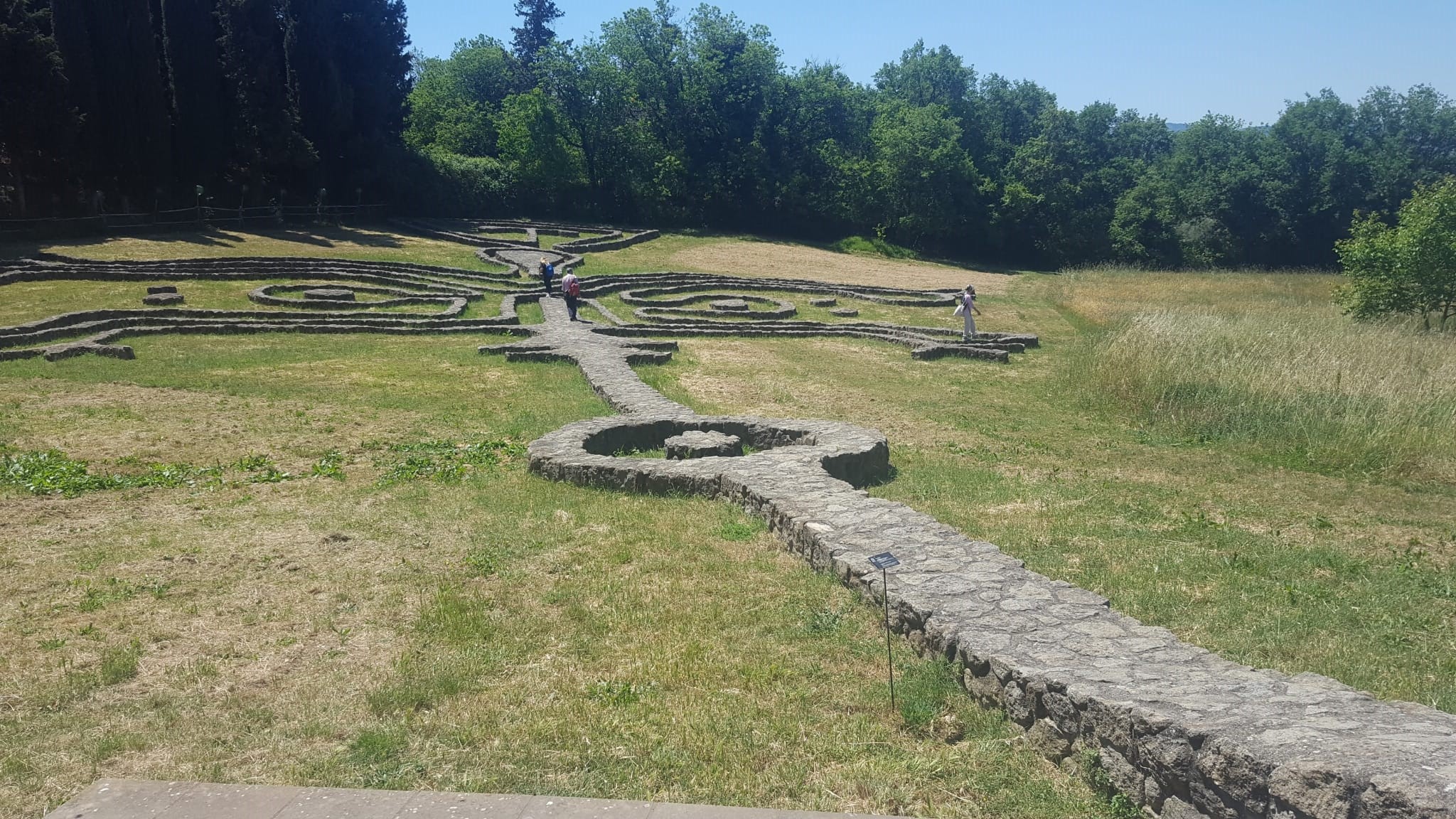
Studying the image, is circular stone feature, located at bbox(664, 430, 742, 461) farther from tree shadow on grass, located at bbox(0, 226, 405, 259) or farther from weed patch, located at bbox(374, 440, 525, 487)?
tree shadow on grass, located at bbox(0, 226, 405, 259)

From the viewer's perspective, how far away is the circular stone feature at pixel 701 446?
11.7 meters

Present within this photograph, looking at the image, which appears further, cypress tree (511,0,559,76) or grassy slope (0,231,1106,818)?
cypress tree (511,0,559,76)

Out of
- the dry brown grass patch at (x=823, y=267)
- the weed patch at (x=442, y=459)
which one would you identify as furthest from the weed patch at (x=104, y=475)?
the dry brown grass patch at (x=823, y=267)

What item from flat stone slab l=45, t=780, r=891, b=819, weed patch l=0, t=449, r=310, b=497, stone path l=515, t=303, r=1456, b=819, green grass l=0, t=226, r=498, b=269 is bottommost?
weed patch l=0, t=449, r=310, b=497

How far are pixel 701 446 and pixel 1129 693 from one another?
7.06 meters

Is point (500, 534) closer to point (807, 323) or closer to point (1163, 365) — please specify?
point (1163, 365)

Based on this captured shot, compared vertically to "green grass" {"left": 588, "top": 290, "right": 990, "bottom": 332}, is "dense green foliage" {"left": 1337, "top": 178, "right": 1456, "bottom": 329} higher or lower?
higher

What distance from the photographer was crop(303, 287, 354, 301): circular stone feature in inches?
1021

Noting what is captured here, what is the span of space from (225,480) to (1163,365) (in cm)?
1374

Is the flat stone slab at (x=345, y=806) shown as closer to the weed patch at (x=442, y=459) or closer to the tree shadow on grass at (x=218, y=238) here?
the weed patch at (x=442, y=459)

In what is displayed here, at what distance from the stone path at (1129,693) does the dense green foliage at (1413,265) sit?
69.7 feet

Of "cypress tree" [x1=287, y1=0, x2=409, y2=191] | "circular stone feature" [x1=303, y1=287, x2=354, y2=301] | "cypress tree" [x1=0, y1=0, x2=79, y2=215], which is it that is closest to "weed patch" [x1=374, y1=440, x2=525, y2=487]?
"circular stone feature" [x1=303, y1=287, x2=354, y2=301]

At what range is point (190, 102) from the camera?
37.4m

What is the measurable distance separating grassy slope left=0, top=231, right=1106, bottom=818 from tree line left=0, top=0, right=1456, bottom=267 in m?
32.9
